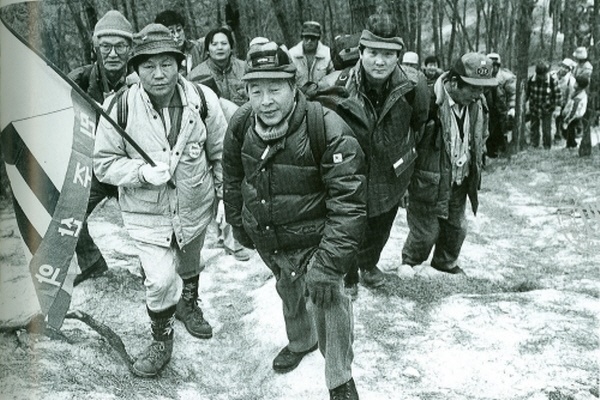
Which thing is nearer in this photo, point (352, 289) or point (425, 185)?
point (352, 289)

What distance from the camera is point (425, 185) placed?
4.89 m

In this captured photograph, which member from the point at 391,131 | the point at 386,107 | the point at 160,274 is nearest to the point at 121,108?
the point at 160,274

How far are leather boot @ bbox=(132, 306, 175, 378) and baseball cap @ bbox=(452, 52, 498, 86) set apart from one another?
2.63 meters

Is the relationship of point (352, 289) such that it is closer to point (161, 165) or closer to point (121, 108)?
point (161, 165)

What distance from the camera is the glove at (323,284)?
10.1 feet

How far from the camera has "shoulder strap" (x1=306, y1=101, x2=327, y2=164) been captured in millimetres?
3084

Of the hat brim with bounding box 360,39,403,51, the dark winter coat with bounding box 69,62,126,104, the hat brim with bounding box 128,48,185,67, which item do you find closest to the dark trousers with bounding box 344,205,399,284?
the hat brim with bounding box 360,39,403,51

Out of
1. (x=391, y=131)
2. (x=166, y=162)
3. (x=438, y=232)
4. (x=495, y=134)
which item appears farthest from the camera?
(x=495, y=134)

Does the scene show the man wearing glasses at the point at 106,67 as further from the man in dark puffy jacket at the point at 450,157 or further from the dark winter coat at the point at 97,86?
the man in dark puffy jacket at the point at 450,157

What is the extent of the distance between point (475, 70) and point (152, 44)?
92.6 inches

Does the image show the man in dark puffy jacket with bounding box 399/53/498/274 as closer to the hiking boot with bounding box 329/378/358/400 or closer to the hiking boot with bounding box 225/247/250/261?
the hiking boot with bounding box 225/247/250/261

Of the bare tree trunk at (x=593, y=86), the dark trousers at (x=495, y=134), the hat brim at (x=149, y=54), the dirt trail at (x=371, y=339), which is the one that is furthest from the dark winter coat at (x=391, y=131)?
the bare tree trunk at (x=593, y=86)

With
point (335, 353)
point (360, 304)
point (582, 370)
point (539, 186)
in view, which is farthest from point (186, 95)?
point (539, 186)

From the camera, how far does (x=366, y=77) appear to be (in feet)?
13.7
